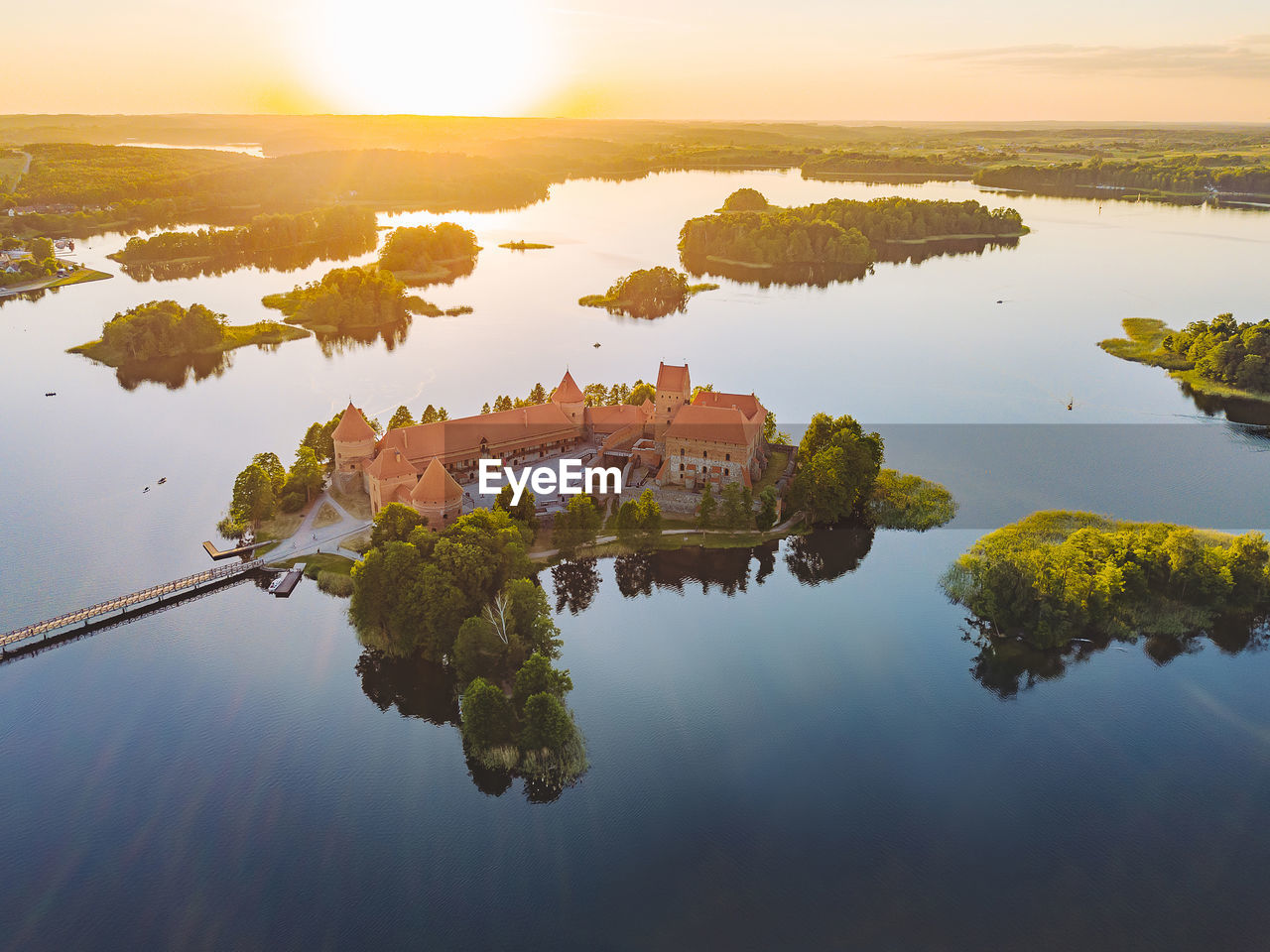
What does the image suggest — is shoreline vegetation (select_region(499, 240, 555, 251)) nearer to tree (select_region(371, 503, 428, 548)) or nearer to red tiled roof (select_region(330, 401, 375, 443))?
red tiled roof (select_region(330, 401, 375, 443))

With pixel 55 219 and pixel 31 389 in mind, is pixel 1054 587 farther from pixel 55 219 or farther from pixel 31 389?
pixel 55 219

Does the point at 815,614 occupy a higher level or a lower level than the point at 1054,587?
lower

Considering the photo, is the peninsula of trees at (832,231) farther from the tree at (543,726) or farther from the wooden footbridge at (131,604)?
the tree at (543,726)

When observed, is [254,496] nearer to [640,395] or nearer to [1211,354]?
[640,395]

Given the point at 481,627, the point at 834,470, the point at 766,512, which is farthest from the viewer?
the point at 834,470

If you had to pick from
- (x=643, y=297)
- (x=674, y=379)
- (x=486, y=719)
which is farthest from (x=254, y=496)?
(x=643, y=297)

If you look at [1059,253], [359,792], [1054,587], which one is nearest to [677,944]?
[359,792]
